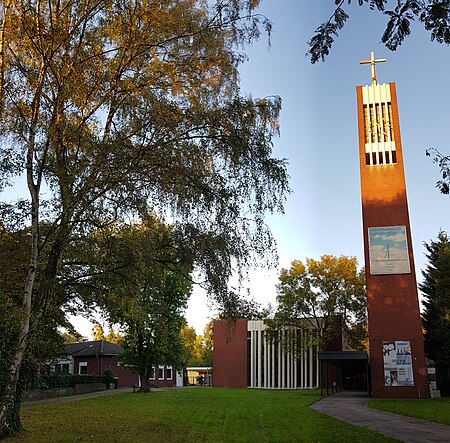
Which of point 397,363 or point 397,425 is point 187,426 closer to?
point 397,425

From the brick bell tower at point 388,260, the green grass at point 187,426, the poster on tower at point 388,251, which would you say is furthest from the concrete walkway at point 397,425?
the poster on tower at point 388,251

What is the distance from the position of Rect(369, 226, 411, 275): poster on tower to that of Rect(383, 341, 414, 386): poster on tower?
15.0ft

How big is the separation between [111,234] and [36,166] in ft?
9.48

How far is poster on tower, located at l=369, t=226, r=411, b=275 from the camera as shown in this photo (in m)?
34.6

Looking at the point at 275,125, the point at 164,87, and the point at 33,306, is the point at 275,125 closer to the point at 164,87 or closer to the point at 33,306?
the point at 164,87

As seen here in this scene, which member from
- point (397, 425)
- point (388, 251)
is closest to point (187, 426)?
point (397, 425)

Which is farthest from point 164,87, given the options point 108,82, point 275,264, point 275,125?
point 275,264

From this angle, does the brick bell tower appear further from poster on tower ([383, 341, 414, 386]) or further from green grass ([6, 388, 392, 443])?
green grass ([6, 388, 392, 443])

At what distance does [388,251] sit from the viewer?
35000 millimetres

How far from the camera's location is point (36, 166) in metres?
13.8

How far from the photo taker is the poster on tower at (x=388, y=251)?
34.6 meters

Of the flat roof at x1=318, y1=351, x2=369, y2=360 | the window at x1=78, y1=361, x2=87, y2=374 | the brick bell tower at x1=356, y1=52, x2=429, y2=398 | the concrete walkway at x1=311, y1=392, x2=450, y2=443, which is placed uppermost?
the brick bell tower at x1=356, y1=52, x2=429, y2=398

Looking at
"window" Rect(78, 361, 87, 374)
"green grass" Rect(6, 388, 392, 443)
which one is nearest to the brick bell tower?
"green grass" Rect(6, 388, 392, 443)

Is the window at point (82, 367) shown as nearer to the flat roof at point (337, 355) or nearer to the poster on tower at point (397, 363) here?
the flat roof at point (337, 355)
